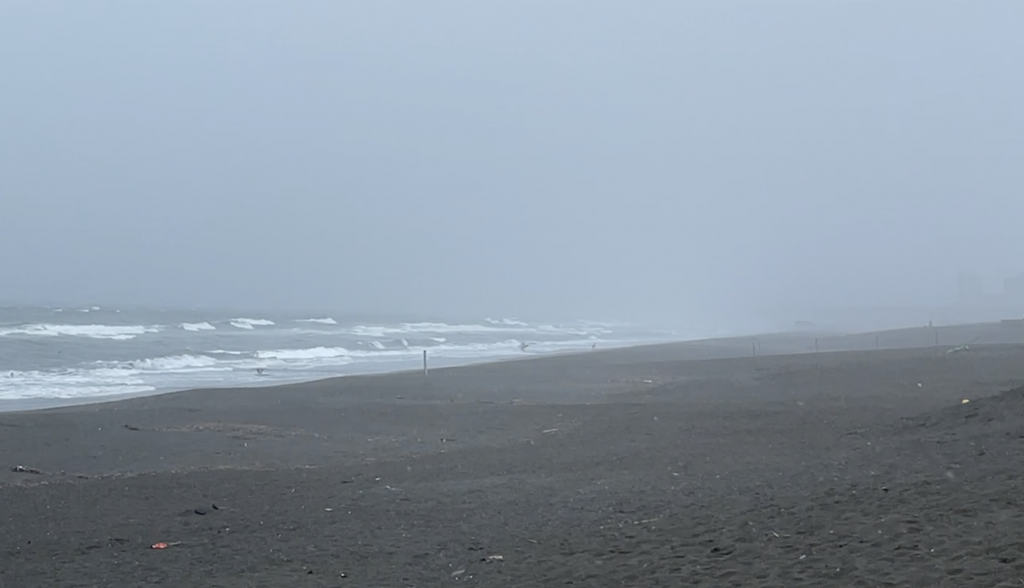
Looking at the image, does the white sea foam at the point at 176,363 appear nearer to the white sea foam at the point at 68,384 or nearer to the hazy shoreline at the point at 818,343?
the white sea foam at the point at 68,384

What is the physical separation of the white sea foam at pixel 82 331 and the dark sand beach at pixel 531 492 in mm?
31956

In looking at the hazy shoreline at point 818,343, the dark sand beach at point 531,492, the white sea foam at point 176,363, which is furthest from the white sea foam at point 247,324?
the dark sand beach at point 531,492

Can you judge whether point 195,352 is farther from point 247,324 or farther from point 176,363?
point 247,324

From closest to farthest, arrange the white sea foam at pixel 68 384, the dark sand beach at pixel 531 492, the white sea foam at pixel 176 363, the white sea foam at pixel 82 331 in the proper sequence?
1. the dark sand beach at pixel 531 492
2. the white sea foam at pixel 68 384
3. the white sea foam at pixel 176 363
4. the white sea foam at pixel 82 331

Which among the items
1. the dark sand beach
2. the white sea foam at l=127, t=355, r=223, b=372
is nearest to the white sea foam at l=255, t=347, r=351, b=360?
the white sea foam at l=127, t=355, r=223, b=372

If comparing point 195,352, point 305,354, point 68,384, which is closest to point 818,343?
point 305,354

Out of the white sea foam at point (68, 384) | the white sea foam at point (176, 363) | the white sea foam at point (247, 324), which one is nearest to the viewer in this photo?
the white sea foam at point (68, 384)

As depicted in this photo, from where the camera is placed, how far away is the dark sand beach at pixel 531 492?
7449mm

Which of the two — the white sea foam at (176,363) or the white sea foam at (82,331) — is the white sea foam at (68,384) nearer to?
the white sea foam at (176,363)

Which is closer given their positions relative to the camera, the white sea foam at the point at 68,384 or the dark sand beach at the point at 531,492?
the dark sand beach at the point at 531,492

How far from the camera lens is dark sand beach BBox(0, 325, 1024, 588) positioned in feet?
24.4

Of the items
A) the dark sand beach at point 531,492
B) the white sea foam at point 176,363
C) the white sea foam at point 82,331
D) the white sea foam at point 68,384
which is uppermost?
the white sea foam at point 82,331

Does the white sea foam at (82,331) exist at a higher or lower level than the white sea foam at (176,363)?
higher

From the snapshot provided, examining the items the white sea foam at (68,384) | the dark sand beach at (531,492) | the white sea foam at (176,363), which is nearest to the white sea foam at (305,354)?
the white sea foam at (176,363)
